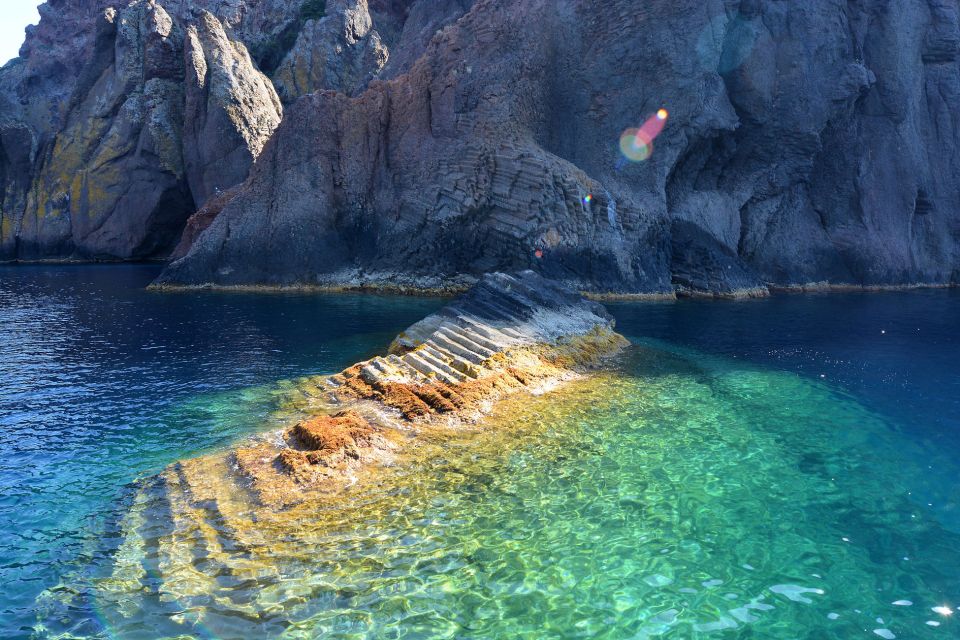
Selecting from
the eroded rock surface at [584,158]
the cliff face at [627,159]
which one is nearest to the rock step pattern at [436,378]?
the eroded rock surface at [584,158]

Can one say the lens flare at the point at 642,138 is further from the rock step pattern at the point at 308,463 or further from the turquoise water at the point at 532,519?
the turquoise water at the point at 532,519

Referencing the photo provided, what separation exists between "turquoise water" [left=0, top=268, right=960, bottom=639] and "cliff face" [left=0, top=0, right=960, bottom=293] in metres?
20.6

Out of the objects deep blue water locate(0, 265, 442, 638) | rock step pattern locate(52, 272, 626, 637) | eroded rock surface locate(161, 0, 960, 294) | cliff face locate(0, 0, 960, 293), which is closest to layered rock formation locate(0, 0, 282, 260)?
cliff face locate(0, 0, 960, 293)

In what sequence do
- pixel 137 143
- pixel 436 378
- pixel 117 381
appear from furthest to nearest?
pixel 137 143, pixel 117 381, pixel 436 378

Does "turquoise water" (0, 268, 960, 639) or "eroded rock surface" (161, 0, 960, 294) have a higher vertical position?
"eroded rock surface" (161, 0, 960, 294)

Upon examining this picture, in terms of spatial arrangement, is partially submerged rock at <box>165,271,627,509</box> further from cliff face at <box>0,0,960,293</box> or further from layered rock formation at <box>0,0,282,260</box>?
layered rock formation at <box>0,0,282,260</box>

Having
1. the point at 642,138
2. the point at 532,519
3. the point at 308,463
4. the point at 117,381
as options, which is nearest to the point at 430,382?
the point at 308,463

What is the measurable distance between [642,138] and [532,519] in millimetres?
36074

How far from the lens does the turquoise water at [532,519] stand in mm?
6504

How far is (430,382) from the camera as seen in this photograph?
1466cm

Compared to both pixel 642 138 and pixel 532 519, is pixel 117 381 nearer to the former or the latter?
pixel 532 519

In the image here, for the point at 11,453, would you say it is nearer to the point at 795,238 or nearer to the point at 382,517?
the point at 382,517

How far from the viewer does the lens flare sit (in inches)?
1563

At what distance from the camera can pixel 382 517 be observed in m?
8.49
